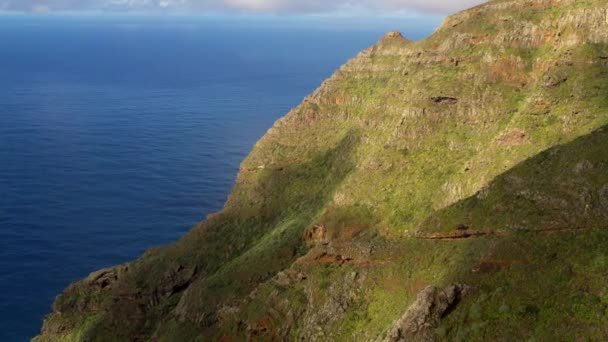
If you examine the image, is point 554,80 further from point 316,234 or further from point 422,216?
point 316,234

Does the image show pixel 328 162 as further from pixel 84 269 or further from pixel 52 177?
pixel 52 177

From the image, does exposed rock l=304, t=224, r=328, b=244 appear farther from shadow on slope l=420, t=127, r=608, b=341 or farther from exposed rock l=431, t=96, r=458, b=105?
exposed rock l=431, t=96, r=458, b=105

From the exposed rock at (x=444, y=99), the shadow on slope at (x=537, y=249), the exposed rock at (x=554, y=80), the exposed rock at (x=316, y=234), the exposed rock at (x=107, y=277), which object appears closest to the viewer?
the shadow on slope at (x=537, y=249)

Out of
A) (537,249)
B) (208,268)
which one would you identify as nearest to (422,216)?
(537,249)

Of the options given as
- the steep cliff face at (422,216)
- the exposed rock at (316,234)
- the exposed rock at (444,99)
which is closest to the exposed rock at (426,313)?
the steep cliff face at (422,216)

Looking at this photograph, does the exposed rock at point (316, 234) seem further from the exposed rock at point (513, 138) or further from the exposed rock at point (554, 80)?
the exposed rock at point (554, 80)

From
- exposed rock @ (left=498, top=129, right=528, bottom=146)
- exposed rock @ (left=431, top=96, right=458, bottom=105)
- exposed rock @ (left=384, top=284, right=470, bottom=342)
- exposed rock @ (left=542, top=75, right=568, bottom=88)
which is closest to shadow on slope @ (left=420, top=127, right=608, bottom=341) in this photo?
exposed rock @ (left=384, top=284, right=470, bottom=342)
